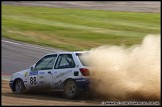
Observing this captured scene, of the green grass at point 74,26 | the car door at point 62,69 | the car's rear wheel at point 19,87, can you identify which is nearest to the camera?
the car door at point 62,69

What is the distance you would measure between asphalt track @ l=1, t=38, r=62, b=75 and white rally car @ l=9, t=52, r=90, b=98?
571cm

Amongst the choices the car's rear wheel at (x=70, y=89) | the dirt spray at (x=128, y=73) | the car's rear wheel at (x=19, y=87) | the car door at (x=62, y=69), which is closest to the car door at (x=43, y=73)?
the car door at (x=62, y=69)

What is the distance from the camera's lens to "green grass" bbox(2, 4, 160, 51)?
104 feet

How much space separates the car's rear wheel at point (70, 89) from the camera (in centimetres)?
1312

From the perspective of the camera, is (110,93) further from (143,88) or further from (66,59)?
(66,59)

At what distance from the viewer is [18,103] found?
11.8 metres

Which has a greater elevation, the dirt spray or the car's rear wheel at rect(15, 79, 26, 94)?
the dirt spray

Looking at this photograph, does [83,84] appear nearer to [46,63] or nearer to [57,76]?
[57,76]

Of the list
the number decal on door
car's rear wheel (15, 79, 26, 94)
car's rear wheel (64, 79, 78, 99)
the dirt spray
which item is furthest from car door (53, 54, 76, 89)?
car's rear wheel (15, 79, 26, 94)

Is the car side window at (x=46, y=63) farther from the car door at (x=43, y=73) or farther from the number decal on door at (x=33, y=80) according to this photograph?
the number decal on door at (x=33, y=80)

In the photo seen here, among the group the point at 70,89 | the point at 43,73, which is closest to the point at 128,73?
the point at 70,89

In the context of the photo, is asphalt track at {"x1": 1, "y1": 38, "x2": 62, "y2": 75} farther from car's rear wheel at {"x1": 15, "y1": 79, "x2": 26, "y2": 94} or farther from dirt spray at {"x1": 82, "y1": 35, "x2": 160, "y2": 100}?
dirt spray at {"x1": 82, "y1": 35, "x2": 160, "y2": 100}

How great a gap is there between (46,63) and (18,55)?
35.6 ft

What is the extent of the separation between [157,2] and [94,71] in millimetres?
43416
